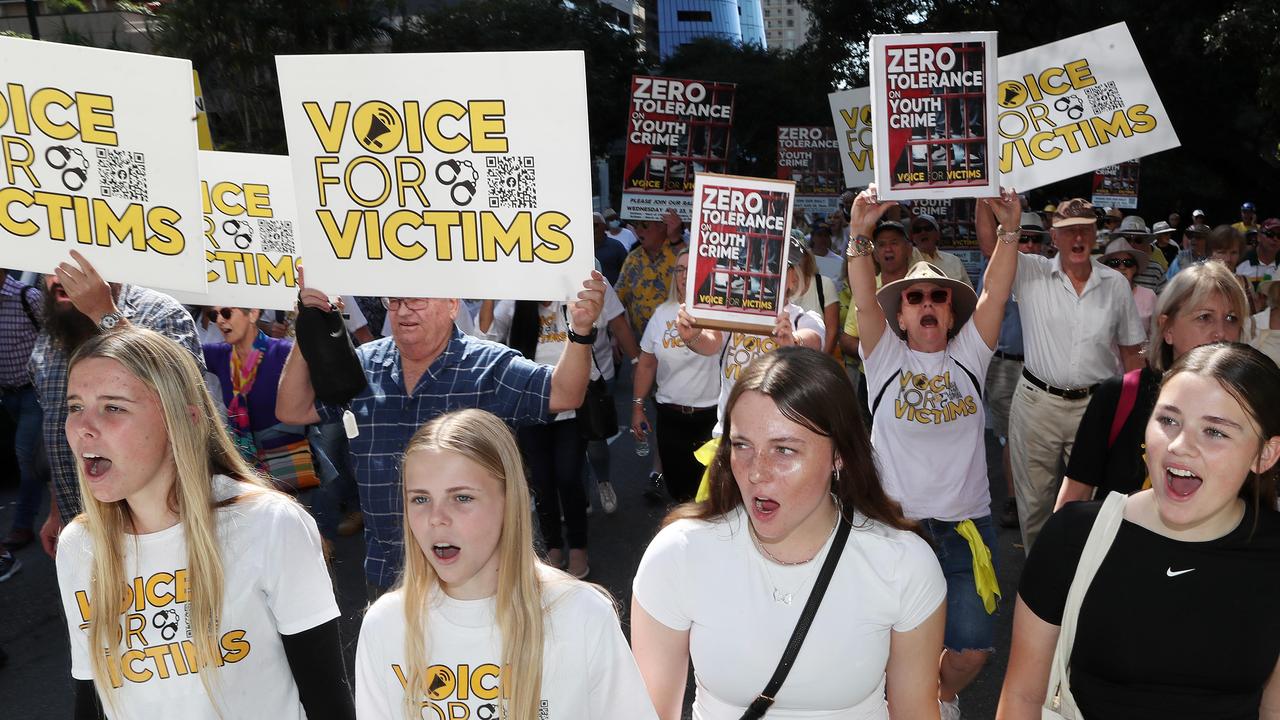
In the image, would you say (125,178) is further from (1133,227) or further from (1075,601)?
(1133,227)

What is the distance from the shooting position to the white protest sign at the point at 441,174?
141 inches

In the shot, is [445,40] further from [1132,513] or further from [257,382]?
[1132,513]

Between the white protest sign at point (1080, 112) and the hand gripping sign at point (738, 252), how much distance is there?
1.16m

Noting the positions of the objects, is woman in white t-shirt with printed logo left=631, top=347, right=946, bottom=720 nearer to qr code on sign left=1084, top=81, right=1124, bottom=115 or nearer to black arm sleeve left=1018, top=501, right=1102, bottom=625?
black arm sleeve left=1018, top=501, right=1102, bottom=625

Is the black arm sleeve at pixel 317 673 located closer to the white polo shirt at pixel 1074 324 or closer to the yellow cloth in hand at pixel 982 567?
the yellow cloth in hand at pixel 982 567

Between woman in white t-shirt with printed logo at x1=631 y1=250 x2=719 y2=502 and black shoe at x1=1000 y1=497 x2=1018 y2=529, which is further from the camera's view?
black shoe at x1=1000 y1=497 x2=1018 y2=529

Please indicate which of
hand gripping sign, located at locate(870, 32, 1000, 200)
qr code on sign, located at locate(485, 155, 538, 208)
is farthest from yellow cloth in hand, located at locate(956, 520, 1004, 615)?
qr code on sign, located at locate(485, 155, 538, 208)

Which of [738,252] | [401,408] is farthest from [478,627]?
[738,252]

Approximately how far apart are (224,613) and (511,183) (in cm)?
172

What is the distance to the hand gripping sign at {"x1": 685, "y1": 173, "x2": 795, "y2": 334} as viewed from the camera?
5.00 metres

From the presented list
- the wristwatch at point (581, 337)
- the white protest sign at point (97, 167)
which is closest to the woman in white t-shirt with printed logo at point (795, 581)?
the wristwatch at point (581, 337)

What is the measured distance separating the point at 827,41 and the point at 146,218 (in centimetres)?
3057

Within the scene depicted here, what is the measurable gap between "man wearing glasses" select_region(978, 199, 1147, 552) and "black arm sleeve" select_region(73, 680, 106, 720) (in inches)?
179

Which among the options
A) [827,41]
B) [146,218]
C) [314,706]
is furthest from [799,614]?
[827,41]
